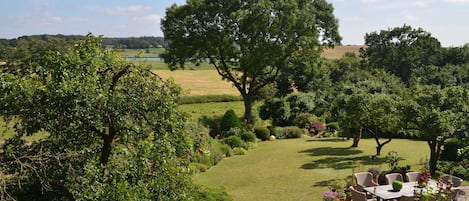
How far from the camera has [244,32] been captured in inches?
1177

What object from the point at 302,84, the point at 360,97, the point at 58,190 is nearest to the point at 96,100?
the point at 58,190

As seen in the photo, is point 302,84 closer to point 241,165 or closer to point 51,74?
point 241,165

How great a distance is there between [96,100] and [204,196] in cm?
554

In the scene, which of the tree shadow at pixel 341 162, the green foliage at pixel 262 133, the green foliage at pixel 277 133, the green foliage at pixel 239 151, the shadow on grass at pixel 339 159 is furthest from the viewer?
the green foliage at pixel 277 133

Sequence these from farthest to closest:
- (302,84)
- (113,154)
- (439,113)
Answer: (302,84)
(439,113)
(113,154)

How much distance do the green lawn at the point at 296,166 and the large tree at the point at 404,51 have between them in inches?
1221

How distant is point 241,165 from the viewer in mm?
19844

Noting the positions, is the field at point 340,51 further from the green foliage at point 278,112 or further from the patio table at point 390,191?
the patio table at point 390,191

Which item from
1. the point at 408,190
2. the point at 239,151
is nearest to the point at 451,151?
the point at 408,190

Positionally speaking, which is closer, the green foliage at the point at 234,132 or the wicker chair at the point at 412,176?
the wicker chair at the point at 412,176

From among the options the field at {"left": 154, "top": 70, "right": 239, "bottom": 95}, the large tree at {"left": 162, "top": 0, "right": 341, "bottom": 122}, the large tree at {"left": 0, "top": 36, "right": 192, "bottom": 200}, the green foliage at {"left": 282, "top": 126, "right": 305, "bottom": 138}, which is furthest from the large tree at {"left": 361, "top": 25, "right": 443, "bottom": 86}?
the large tree at {"left": 0, "top": 36, "right": 192, "bottom": 200}

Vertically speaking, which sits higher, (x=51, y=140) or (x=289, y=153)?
(x=51, y=140)

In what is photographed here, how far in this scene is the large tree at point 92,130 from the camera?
17.2ft

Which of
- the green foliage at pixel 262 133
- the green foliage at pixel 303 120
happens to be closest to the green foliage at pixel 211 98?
the green foliage at pixel 303 120
